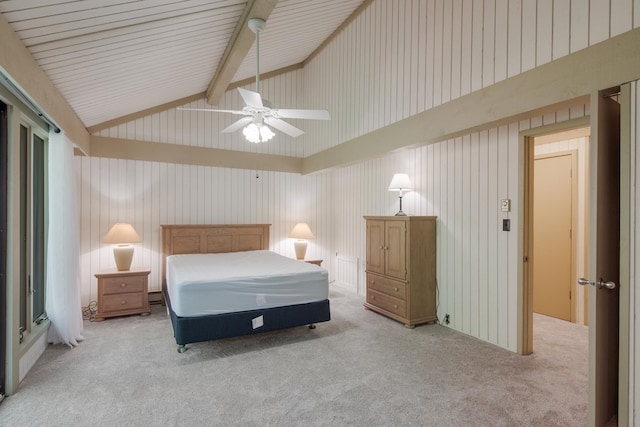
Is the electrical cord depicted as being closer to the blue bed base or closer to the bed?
the bed

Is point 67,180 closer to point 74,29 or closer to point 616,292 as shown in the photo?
point 74,29

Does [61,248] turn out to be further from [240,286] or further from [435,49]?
[435,49]

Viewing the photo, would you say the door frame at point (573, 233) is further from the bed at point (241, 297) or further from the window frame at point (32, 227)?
the window frame at point (32, 227)

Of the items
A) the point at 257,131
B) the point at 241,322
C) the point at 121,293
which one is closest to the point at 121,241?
the point at 121,293

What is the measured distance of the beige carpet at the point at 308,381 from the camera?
7.26 ft

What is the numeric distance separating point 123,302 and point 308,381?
9.58ft

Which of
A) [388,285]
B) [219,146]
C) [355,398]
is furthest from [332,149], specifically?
[355,398]

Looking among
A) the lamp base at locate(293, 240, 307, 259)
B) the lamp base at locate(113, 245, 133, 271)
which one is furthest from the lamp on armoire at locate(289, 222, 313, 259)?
the lamp base at locate(113, 245, 133, 271)

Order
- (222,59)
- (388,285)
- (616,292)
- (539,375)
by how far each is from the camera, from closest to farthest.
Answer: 1. (616,292)
2. (539,375)
3. (222,59)
4. (388,285)

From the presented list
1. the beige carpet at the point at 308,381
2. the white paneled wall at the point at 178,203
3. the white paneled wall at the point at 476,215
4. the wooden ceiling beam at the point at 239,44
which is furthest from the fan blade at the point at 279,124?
the white paneled wall at the point at 178,203

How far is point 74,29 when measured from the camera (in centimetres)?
221

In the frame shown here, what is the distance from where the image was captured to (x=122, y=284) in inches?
168

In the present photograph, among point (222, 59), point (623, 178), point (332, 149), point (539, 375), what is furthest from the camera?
point (332, 149)

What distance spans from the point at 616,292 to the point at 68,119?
493 centimetres
